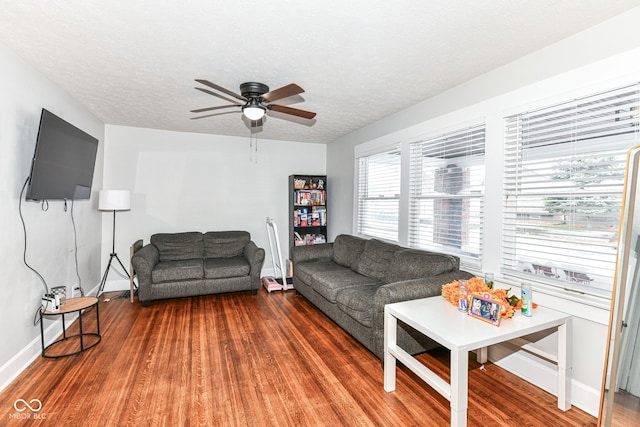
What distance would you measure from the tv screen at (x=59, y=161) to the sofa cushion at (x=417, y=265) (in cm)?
327

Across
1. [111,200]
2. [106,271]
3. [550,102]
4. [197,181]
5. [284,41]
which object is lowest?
[106,271]

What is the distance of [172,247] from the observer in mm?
4547

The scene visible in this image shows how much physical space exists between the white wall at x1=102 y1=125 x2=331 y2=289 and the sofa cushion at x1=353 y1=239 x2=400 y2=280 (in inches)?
86.2

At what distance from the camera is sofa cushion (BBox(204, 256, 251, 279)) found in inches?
164

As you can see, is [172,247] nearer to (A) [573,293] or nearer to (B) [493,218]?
(B) [493,218]

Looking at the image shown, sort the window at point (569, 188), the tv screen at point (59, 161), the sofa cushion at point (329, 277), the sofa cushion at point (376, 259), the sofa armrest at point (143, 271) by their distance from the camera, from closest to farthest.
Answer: the window at point (569, 188) → the tv screen at point (59, 161) → the sofa cushion at point (329, 277) → the sofa cushion at point (376, 259) → the sofa armrest at point (143, 271)

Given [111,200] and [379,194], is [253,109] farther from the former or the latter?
[111,200]

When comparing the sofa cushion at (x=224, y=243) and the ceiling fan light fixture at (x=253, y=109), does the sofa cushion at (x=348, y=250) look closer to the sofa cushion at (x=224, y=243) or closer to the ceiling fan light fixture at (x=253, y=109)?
the sofa cushion at (x=224, y=243)

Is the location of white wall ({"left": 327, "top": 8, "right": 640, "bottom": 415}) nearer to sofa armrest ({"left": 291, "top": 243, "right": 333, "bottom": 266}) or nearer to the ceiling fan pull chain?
sofa armrest ({"left": 291, "top": 243, "right": 333, "bottom": 266})

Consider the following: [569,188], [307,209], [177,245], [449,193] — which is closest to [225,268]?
[177,245]

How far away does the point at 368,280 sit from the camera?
11.3 feet

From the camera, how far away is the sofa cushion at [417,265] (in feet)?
9.11

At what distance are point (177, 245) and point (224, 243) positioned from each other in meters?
0.68

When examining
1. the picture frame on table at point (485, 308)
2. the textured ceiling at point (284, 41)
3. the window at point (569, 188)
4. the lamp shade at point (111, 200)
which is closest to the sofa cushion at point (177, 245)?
the lamp shade at point (111, 200)
